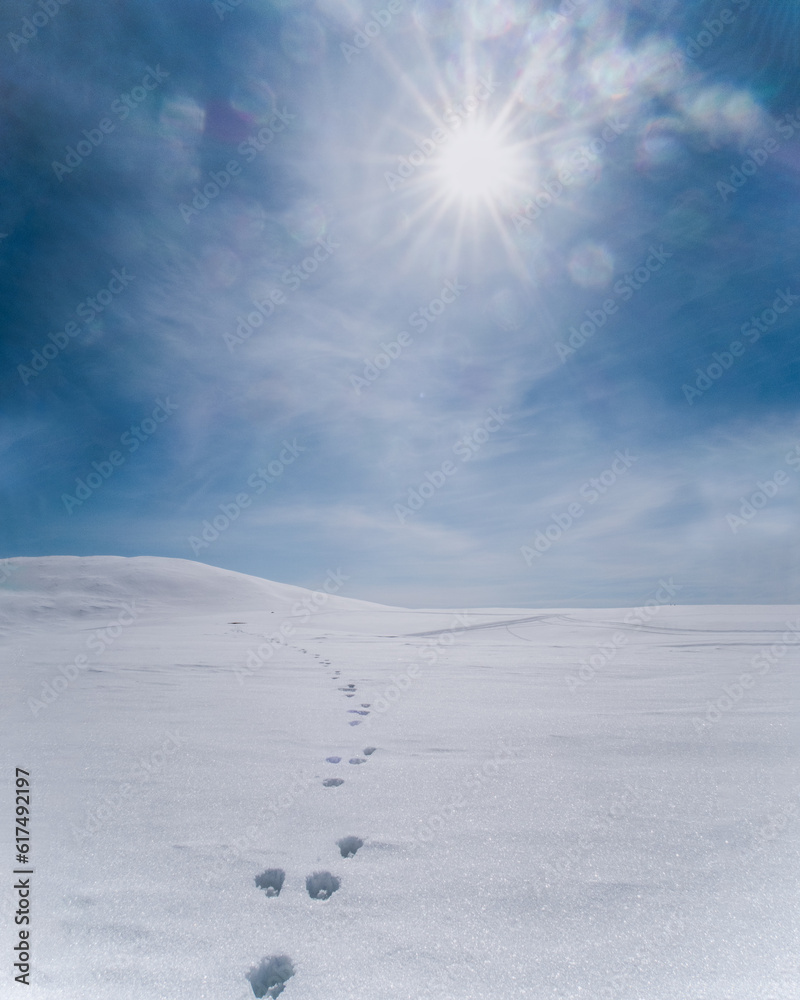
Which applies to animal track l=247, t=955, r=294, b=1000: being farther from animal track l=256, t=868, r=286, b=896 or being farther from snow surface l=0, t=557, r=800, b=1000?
animal track l=256, t=868, r=286, b=896

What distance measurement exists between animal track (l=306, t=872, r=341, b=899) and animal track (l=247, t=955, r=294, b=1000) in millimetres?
284

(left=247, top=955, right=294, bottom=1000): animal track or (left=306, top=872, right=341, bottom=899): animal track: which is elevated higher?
(left=306, top=872, right=341, bottom=899): animal track

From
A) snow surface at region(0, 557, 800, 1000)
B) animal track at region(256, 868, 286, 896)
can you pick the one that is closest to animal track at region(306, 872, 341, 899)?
snow surface at region(0, 557, 800, 1000)

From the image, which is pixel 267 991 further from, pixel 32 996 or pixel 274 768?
pixel 274 768

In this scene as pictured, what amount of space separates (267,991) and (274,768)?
167cm

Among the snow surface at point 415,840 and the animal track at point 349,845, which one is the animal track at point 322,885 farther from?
the animal track at point 349,845

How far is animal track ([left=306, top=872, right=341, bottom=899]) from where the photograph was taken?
6.51 feet

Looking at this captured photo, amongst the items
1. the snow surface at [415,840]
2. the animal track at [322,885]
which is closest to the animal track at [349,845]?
the snow surface at [415,840]

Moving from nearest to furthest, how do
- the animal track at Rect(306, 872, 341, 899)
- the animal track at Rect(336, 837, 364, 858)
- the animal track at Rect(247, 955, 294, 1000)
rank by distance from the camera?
the animal track at Rect(247, 955, 294, 1000) → the animal track at Rect(306, 872, 341, 899) → the animal track at Rect(336, 837, 364, 858)

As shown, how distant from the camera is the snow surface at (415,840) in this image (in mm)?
1664

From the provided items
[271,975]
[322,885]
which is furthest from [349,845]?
[271,975]

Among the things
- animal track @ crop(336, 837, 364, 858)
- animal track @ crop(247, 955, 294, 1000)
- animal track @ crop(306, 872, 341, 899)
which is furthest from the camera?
animal track @ crop(336, 837, 364, 858)

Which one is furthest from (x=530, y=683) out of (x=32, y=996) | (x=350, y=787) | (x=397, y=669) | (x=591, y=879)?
(x=32, y=996)

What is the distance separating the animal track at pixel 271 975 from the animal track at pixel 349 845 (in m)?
A: 0.57
